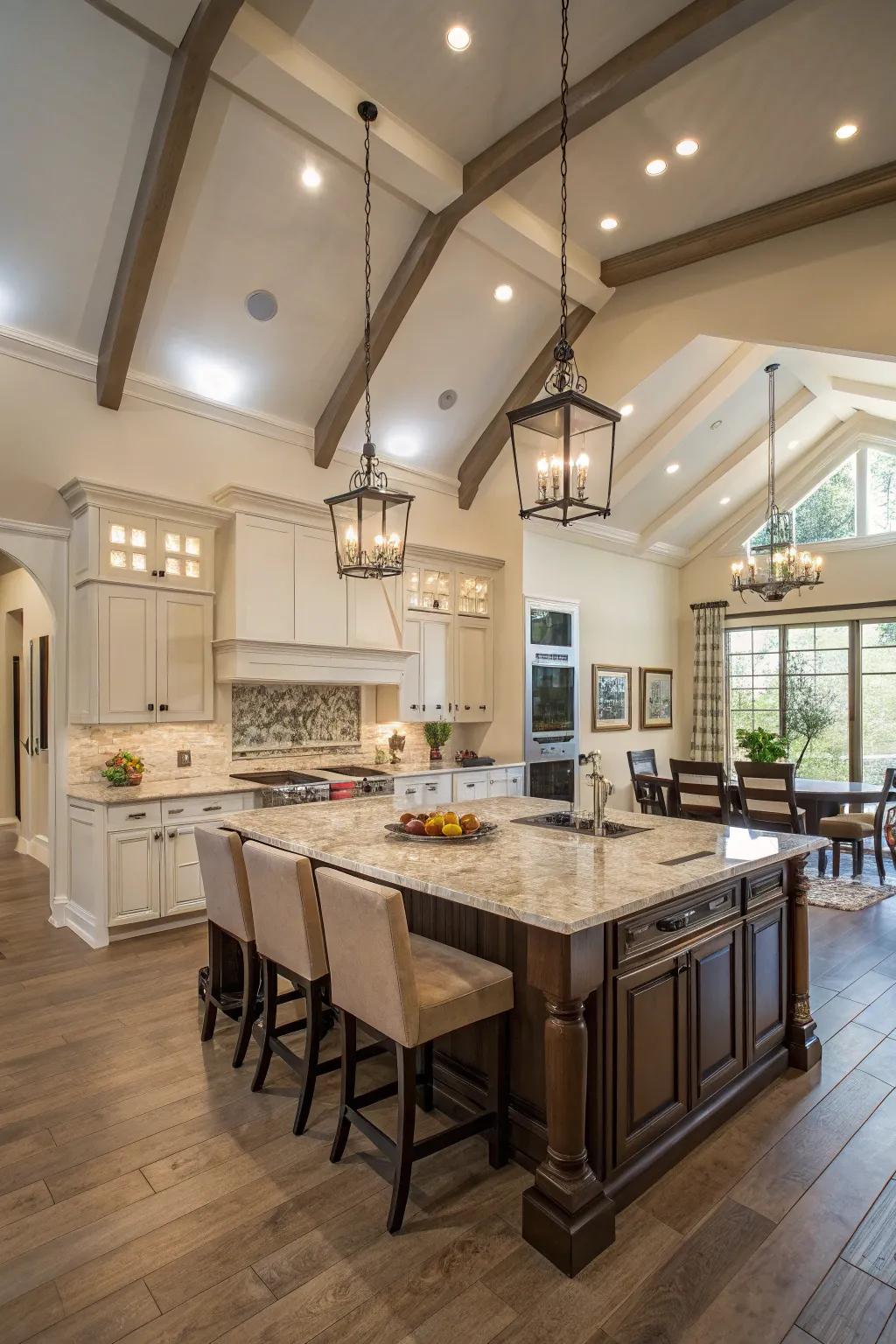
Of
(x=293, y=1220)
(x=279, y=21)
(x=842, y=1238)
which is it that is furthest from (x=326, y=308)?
(x=842, y=1238)

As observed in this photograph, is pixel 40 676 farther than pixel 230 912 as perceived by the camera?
Yes

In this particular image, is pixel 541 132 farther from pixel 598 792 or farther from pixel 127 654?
pixel 127 654

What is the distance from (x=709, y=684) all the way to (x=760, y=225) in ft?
19.5

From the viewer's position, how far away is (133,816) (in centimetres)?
480

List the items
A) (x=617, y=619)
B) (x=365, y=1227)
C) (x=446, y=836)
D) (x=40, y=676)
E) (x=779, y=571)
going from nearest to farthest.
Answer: (x=365, y=1227)
(x=446, y=836)
(x=779, y=571)
(x=40, y=676)
(x=617, y=619)

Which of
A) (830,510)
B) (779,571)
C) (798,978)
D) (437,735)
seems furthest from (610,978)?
(830,510)

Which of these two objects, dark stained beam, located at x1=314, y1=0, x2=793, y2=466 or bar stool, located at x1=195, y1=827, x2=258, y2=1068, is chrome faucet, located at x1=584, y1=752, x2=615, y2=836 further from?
dark stained beam, located at x1=314, y1=0, x2=793, y2=466

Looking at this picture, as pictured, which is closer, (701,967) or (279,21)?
(701,967)

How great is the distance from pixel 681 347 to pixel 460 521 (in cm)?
281

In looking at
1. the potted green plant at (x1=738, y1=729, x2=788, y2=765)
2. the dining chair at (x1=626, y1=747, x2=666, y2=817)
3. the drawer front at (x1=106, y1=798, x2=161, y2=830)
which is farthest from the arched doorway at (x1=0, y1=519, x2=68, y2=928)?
the potted green plant at (x1=738, y1=729, x2=788, y2=765)

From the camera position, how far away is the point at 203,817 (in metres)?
5.11

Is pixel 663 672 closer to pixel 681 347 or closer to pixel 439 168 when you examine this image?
pixel 681 347

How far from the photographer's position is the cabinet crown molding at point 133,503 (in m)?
4.96

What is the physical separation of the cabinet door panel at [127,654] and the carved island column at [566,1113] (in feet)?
13.1
